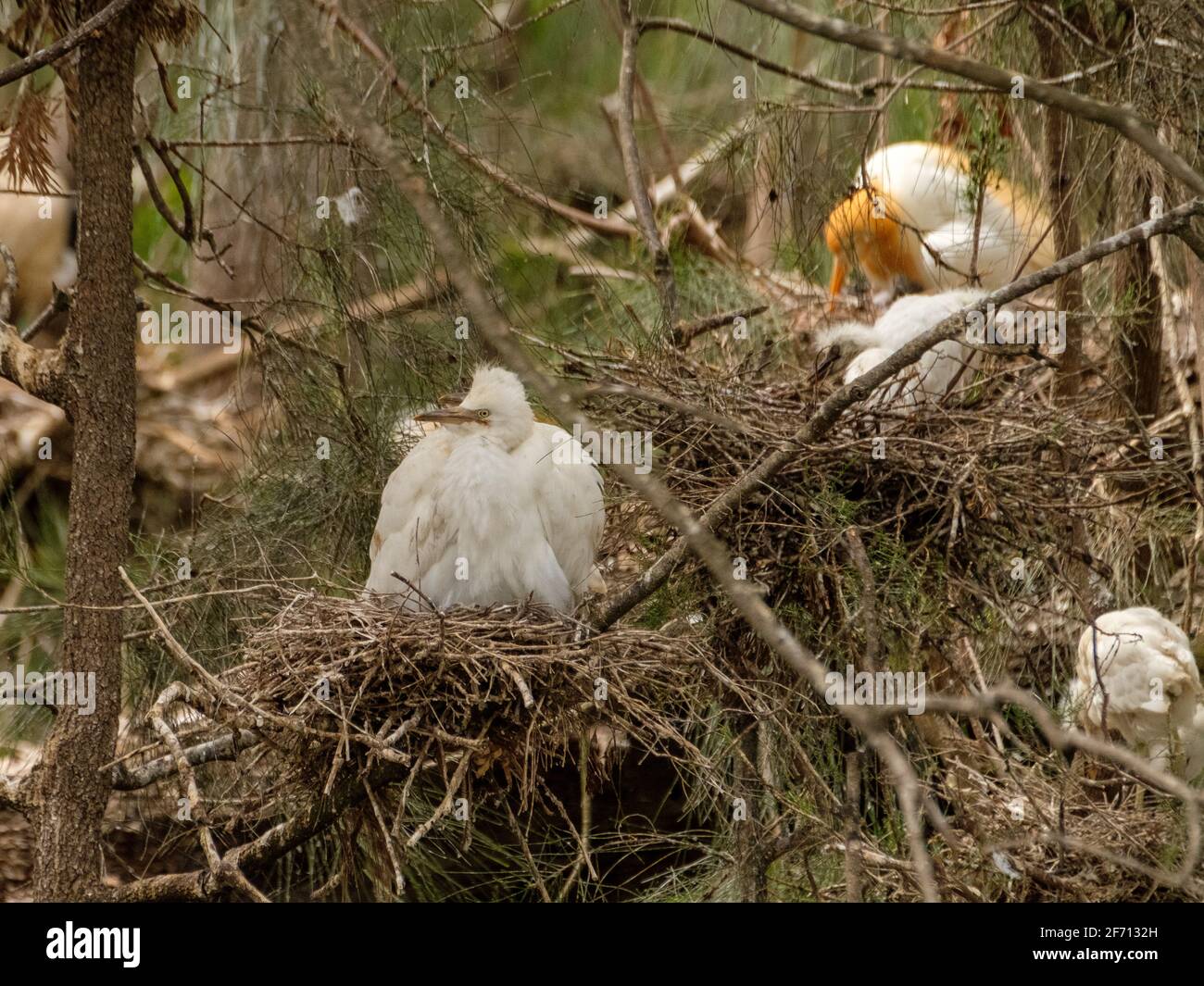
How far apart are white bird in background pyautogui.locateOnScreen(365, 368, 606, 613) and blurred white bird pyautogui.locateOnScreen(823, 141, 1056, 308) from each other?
5.07 ft

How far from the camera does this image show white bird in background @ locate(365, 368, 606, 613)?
3410 mm

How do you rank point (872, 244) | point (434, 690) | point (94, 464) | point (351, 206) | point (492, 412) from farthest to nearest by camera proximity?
point (872, 244) → point (351, 206) → point (492, 412) → point (94, 464) → point (434, 690)

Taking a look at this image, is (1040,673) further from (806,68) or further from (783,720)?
(806,68)

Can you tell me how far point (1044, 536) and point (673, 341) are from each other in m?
1.04

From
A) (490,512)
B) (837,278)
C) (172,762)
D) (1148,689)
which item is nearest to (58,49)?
(490,512)

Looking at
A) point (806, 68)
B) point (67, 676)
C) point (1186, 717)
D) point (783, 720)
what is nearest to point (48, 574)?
point (67, 676)

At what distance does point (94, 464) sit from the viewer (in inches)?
124

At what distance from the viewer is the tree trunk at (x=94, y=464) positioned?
3.11 m

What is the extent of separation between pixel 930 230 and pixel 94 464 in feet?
9.77

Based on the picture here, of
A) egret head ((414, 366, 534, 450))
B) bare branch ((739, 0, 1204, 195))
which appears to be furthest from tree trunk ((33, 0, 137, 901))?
bare branch ((739, 0, 1204, 195))

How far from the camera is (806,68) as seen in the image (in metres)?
4.99

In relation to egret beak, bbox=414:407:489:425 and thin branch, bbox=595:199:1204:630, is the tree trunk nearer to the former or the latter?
egret beak, bbox=414:407:489:425

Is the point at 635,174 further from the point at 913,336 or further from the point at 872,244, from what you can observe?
the point at 872,244

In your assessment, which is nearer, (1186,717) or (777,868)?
(1186,717)
